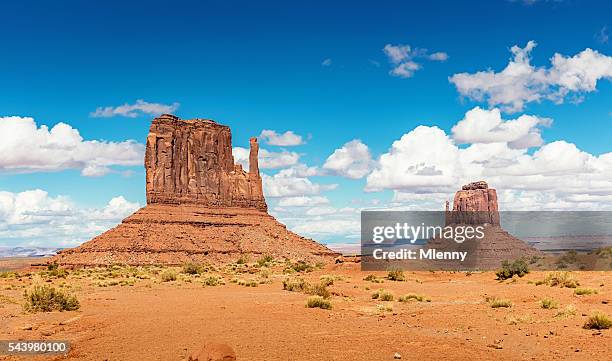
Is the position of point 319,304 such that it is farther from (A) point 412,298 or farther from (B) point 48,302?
(B) point 48,302

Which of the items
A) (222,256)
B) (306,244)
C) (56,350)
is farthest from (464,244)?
(56,350)

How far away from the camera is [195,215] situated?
10975cm

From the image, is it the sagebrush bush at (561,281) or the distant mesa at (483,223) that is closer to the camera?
the sagebrush bush at (561,281)

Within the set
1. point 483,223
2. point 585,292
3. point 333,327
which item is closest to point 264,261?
point 585,292

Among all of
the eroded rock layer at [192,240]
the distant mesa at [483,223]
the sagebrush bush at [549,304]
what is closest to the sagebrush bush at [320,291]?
the sagebrush bush at [549,304]

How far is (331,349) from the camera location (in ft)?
44.2

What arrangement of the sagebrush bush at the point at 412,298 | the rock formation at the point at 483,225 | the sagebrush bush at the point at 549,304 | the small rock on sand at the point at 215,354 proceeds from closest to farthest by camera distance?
the small rock on sand at the point at 215,354 → the sagebrush bush at the point at 549,304 → the sagebrush bush at the point at 412,298 → the rock formation at the point at 483,225

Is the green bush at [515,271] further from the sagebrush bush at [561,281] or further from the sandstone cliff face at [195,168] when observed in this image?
the sandstone cliff face at [195,168]

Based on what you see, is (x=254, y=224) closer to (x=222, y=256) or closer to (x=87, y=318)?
(x=222, y=256)

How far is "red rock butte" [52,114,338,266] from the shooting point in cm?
8894

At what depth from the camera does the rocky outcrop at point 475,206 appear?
13175 centimetres

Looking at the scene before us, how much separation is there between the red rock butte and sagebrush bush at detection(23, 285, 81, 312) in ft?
206

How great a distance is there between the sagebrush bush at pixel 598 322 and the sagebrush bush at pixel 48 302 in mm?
19324

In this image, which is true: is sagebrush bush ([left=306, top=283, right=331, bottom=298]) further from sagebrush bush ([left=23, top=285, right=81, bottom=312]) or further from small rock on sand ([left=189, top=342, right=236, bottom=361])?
small rock on sand ([left=189, top=342, right=236, bottom=361])
